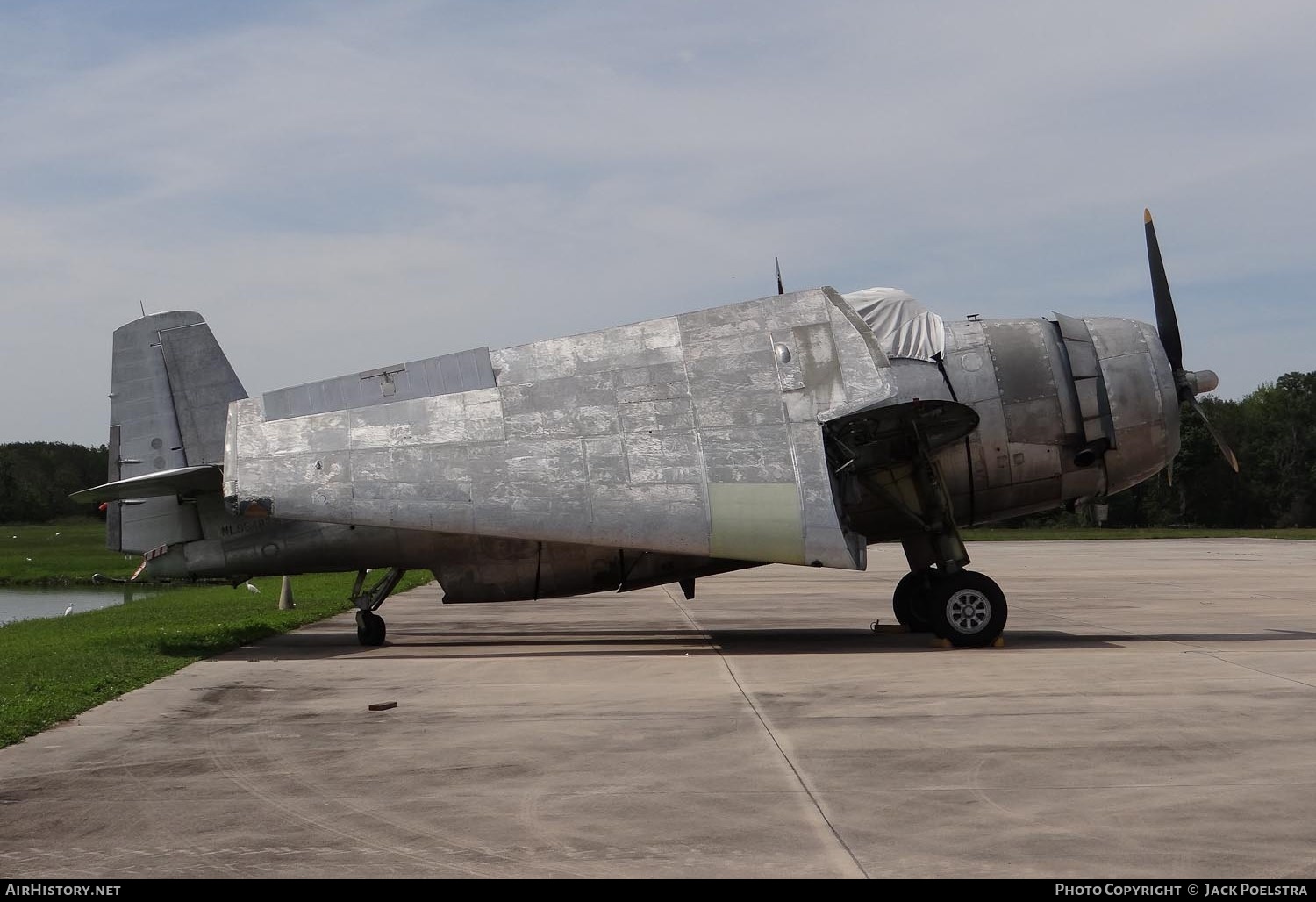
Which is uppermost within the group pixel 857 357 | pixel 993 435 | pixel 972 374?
pixel 857 357

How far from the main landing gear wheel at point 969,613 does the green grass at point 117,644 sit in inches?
350

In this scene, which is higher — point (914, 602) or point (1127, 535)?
point (914, 602)

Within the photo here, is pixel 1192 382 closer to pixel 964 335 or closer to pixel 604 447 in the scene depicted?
pixel 964 335

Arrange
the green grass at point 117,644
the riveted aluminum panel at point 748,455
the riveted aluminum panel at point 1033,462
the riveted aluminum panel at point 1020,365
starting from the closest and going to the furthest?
the green grass at point 117,644, the riveted aluminum panel at point 748,455, the riveted aluminum panel at point 1020,365, the riveted aluminum panel at point 1033,462

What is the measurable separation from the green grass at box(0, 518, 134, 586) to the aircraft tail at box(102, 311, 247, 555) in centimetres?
1873

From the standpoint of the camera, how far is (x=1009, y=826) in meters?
6.26

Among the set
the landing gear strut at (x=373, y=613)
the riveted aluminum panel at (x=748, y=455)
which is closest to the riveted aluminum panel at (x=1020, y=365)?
the riveted aluminum panel at (x=748, y=455)

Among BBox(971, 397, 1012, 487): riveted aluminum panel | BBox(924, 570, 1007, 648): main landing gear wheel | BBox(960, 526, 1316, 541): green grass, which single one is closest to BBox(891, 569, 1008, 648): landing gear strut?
BBox(924, 570, 1007, 648): main landing gear wheel

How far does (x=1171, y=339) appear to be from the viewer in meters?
15.9

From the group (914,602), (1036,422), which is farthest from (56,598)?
(1036,422)

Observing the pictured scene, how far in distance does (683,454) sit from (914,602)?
436cm

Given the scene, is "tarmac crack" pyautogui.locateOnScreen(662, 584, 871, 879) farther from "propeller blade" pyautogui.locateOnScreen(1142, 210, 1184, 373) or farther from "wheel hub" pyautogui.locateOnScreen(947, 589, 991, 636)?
"propeller blade" pyautogui.locateOnScreen(1142, 210, 1184, 373)

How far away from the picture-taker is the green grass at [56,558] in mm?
48594

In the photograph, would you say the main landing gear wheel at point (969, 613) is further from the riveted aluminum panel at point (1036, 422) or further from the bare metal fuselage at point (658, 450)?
the riveted aluminum panel at point (1036, 422)
